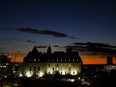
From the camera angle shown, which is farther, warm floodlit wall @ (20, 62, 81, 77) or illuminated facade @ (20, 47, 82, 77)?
illuminated facade @ (20, 47, 82, 77)

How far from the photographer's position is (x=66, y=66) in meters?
125

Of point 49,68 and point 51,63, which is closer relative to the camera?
point 49,68

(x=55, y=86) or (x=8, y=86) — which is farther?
(x=8, y=86)

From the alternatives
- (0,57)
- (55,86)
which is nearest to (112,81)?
(55,86)

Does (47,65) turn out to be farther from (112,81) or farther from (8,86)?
(112,81)

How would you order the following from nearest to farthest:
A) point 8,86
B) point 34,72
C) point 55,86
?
point 55,86
point 8,86
point 34,72

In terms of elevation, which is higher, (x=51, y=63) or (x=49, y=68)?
(x=51, y=63)

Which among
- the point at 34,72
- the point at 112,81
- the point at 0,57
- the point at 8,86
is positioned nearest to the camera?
the point at 112,81

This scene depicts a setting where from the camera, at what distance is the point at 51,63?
12506 cm

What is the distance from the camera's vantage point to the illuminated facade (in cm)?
12162

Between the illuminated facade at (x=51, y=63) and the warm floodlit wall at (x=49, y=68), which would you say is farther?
the illuminated facade at (x=51, y=63)

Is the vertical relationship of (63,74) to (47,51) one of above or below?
below

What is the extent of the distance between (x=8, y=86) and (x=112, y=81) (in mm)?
30644

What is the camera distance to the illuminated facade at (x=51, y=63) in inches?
4788
